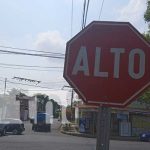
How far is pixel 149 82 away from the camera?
373 cm

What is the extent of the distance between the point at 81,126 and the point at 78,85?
53239 mm

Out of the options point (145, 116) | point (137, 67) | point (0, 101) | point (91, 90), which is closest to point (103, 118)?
point (91, 90)

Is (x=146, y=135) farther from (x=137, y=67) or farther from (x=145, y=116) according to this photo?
(x=137, y=67)

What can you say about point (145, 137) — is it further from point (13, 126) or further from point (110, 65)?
point (110, 65)

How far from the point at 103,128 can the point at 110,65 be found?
47cm

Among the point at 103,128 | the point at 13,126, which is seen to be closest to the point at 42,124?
the point at 13,126

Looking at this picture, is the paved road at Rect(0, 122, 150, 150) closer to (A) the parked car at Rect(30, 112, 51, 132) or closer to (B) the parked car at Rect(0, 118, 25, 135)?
(B) the parked car at Rect(0, 118, 25, 135)

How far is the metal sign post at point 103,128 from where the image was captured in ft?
12.1

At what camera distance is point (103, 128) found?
372 cm

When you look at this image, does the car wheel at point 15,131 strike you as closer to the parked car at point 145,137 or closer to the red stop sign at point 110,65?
the parked car at point 145,137

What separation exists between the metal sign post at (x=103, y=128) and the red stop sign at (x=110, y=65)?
2.4 inches

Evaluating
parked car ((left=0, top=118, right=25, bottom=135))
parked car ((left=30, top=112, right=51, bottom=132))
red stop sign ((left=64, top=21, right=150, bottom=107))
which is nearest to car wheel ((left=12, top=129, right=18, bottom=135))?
parked car ((left=0, top=118, right=25, bottom=135))

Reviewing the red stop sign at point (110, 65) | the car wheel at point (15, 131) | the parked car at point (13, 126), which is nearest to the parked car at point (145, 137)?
the parked car at point (13, 126)

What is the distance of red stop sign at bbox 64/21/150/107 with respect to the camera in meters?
3.73
